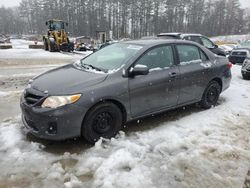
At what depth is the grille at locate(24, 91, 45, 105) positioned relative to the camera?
12.4ft

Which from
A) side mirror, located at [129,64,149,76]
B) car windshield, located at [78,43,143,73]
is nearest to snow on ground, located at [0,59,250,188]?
side mirror, located at [129,64,149,76]

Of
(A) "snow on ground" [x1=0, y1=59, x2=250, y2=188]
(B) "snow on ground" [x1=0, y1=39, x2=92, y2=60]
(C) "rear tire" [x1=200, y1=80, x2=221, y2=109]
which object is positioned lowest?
(B) "snow on ground" [x1=0, y1=39, x2=92, y2=60]

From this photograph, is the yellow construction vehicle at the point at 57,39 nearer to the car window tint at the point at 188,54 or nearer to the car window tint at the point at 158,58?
the car window tint at the point at 188,54

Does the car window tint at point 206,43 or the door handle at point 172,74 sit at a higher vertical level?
the car window tint at point 206,43

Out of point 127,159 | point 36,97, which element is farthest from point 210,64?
point 36,97

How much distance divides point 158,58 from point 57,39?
21.4 m

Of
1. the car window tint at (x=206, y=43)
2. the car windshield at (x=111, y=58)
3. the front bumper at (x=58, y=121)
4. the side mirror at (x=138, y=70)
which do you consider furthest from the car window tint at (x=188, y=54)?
the car window tint at (x=206, y=43)


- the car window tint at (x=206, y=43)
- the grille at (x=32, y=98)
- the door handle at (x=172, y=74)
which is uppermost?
the car window tint at (x=206, y=43)

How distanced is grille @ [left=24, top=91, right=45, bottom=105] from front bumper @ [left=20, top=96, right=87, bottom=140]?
88mm

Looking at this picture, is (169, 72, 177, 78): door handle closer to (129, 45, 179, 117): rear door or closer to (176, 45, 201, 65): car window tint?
(129, 45, 179, 117): rear door

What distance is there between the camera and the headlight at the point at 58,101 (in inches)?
145

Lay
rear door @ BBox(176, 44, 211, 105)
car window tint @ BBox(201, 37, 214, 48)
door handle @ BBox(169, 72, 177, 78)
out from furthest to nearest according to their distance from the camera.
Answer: car window tint @ BBox(201, 37, 214, 48)
rear door @ BBox(176, 44, 211, 105)
door handle @ BBox(169, 72, 177, 78)

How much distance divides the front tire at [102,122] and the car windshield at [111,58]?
2.19 feet

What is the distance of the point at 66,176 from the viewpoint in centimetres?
324
